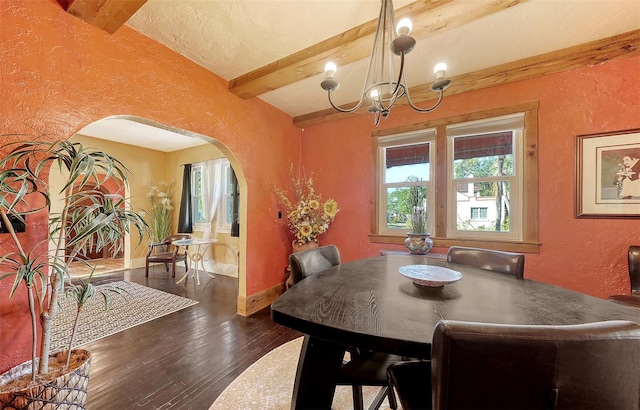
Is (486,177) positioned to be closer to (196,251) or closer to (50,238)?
(50,238)

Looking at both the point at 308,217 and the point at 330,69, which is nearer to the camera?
the point at 330,69

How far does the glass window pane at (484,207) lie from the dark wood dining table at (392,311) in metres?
1.38

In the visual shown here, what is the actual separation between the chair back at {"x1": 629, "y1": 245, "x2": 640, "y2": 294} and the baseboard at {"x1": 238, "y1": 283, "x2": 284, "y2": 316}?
3353 mm

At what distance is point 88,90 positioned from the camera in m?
1.62

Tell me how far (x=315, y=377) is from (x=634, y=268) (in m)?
2.61

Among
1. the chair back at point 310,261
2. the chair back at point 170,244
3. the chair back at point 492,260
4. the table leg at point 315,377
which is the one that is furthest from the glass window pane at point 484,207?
the chair back at point 170,244

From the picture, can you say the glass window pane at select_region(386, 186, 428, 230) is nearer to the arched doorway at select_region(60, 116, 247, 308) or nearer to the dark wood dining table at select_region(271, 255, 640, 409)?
the dark wood dining table at select_region(271, 255, 640, 409)

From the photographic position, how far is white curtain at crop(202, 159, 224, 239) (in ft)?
15.5

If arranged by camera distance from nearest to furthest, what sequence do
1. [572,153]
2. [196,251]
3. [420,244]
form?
[572,153] → [420,244] → [196,251]

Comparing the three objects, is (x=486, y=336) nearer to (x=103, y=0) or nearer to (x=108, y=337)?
(x=103, y=0)

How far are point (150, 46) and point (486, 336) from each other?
9.04 ft

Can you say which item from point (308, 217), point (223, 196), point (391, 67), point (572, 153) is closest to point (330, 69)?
point (391, 67)

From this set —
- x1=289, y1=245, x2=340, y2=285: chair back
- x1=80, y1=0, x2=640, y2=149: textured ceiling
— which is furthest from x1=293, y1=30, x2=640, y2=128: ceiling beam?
x1=289, y1=245, x2=340, y2=285: chair back

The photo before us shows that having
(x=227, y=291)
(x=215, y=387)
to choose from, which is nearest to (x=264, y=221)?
(x=227, y=291)
